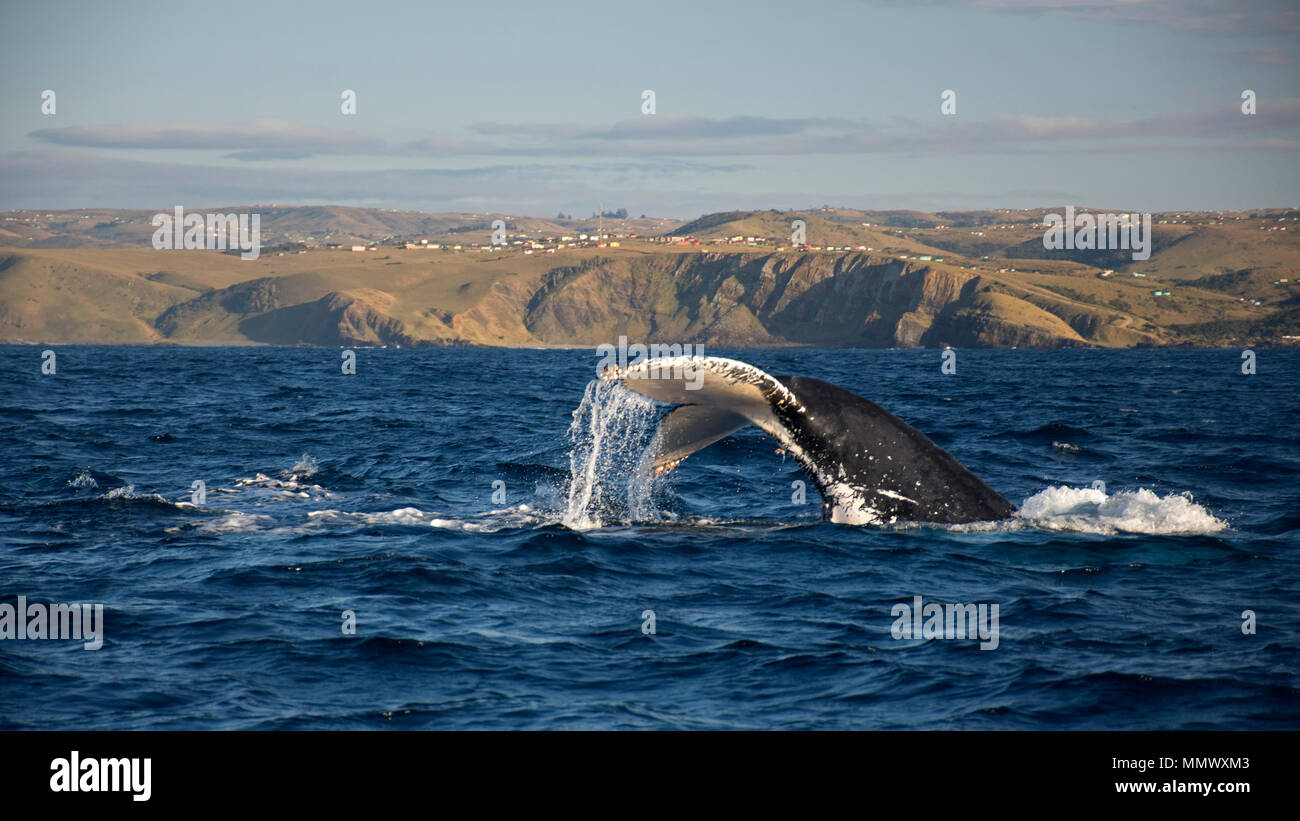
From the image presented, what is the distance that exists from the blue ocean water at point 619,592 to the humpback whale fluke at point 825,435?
1.26 feet

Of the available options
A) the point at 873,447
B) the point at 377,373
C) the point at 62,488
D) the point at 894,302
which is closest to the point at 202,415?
the point at 62,488

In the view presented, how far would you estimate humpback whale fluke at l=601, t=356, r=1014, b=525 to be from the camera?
959 cm

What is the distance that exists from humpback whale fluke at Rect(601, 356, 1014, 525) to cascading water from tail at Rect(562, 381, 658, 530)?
0.50 m

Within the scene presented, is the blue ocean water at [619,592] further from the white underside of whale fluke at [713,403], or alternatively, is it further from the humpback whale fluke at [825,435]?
the white underside of whale fluke at [713,403]

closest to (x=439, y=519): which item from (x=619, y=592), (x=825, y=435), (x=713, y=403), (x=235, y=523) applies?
(x=235, y=523)

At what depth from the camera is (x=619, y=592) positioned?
10.7 metres

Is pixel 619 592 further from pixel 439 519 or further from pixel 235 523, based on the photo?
pixel 235 523

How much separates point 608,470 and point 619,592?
8943 millimetres

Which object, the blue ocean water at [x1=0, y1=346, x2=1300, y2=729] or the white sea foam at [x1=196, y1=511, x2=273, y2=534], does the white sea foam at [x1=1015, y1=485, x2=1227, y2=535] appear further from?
the white sea foam at [x1=196, y1=511, x2=273, y2=534]

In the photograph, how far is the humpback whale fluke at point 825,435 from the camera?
9594 millimetres

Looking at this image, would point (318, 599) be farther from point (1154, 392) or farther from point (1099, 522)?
point (1154, 392)

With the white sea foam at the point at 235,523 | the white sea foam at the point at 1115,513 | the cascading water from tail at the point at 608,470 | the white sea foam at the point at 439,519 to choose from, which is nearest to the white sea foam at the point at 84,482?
the white sea foam at the point at 235,523

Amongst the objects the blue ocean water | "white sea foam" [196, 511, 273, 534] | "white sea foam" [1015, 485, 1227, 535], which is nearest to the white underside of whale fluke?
the blue ocean water
